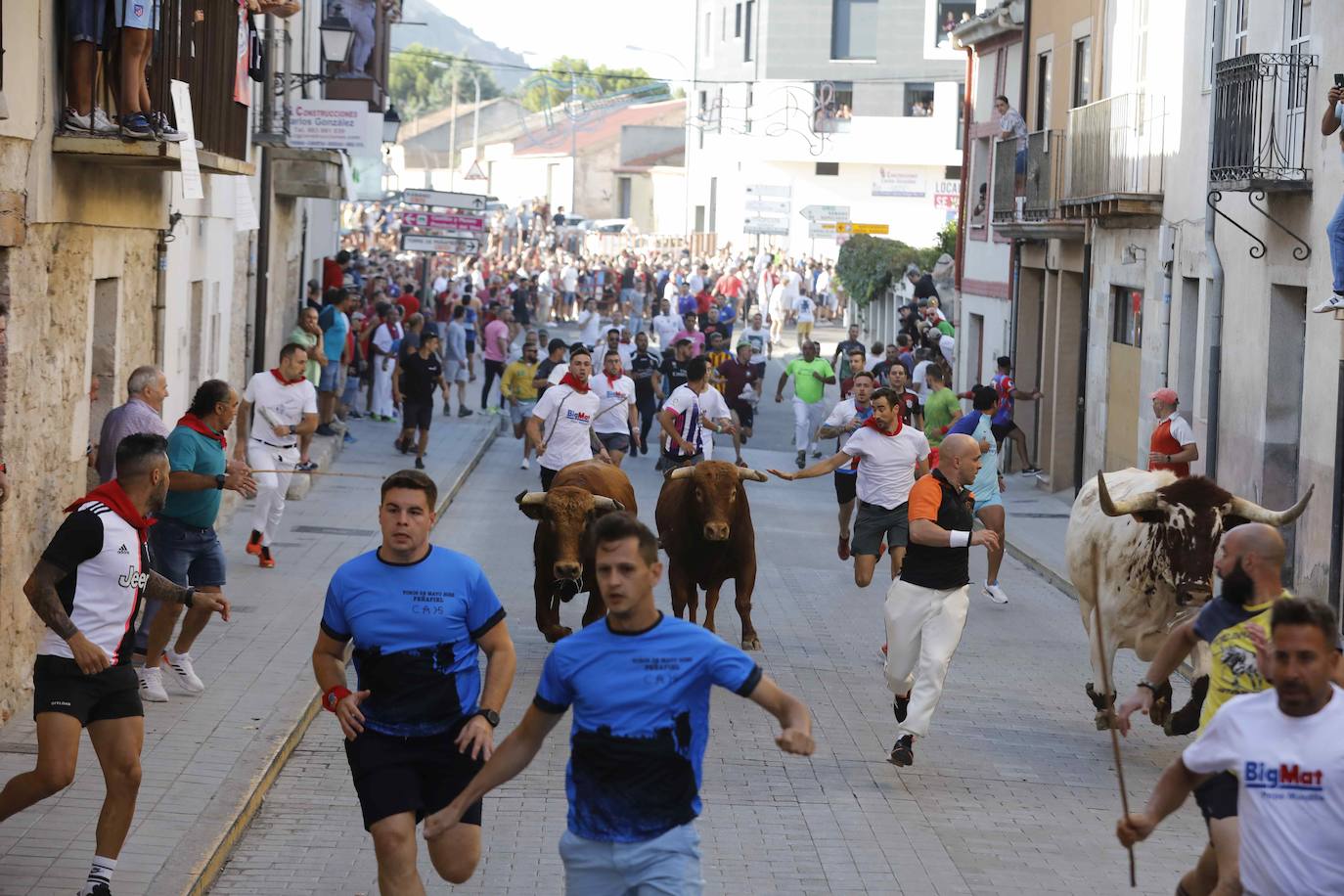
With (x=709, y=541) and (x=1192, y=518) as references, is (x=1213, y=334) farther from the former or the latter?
(x=1192, y=518)

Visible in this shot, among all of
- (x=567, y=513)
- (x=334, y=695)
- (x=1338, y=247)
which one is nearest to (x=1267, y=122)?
(x=1338, y=247)

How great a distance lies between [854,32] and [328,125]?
47837 mm

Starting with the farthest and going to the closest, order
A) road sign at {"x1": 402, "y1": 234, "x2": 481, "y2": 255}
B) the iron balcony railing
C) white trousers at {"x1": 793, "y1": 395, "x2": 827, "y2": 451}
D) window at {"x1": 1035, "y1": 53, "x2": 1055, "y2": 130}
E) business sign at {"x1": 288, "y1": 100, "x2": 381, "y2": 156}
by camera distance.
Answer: road sign at {"x1": 402, "y1": 234, "x2": 481, "y2": 255} < window at {"x1": 1035, "y1": 53, "x2": 1055, "y2": 130} < white trousers at {"x1": 793, "y1": 395, "x2": 827, "y2": 451} < the iron balcony railing < business sign at {"x1": 288, "y1": 100, "x2": 381, "y2": 156}

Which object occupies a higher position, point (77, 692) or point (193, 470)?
point (193, 470)

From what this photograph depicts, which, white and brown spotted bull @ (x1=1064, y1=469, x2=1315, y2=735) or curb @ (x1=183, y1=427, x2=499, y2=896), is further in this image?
white and brown spotted bull @ (x1=1064, y1=469, x2=1315, y2=735)

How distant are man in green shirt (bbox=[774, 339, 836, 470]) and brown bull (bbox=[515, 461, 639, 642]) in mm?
13723

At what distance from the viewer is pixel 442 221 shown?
34094 millimetres

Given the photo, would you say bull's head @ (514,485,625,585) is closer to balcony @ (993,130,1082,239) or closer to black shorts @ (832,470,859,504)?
black shorts @ (832,470,859,504)

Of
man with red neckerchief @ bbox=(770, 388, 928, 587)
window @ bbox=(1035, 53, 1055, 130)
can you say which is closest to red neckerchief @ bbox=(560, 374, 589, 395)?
man with red neckerchief @ bbox=(770, 388, 928, 587)

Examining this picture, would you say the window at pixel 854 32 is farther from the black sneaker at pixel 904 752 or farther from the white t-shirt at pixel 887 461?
the black sneaker at pixel 904 752

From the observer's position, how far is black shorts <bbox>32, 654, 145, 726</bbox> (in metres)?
7.32

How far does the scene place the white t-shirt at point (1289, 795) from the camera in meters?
5.23

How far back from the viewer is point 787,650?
13.9 metres

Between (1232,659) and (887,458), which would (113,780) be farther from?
(887,458)
